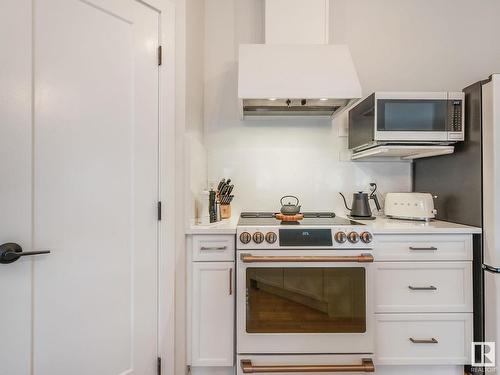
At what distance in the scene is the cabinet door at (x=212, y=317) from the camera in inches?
64.9

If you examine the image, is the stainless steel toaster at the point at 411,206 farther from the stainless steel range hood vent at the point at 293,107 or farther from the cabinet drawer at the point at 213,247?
the cabinet drawer at the point at 213,247

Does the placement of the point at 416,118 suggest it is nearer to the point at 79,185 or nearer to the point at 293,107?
the point at 293,107

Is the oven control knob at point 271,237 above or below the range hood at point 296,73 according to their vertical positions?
below

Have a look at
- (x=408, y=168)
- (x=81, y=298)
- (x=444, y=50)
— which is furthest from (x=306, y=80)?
(x=81, y=298)

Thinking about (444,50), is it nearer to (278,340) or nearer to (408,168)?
(408,168)

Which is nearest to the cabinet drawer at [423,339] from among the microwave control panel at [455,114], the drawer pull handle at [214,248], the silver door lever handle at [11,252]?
the drawer pull handle at [214,248]

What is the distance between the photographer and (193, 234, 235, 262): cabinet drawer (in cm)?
166

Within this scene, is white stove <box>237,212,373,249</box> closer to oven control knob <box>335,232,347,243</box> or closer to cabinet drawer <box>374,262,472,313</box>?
oven control knob <box>335,232,347,243</box>

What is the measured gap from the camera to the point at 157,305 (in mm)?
1563

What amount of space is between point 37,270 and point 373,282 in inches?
68.5

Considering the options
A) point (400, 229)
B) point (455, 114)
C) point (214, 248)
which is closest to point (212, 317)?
point (214, 248)

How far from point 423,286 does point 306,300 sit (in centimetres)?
73

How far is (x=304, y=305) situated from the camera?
64.1 inches

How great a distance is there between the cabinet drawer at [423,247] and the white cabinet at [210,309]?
3.09 feet
